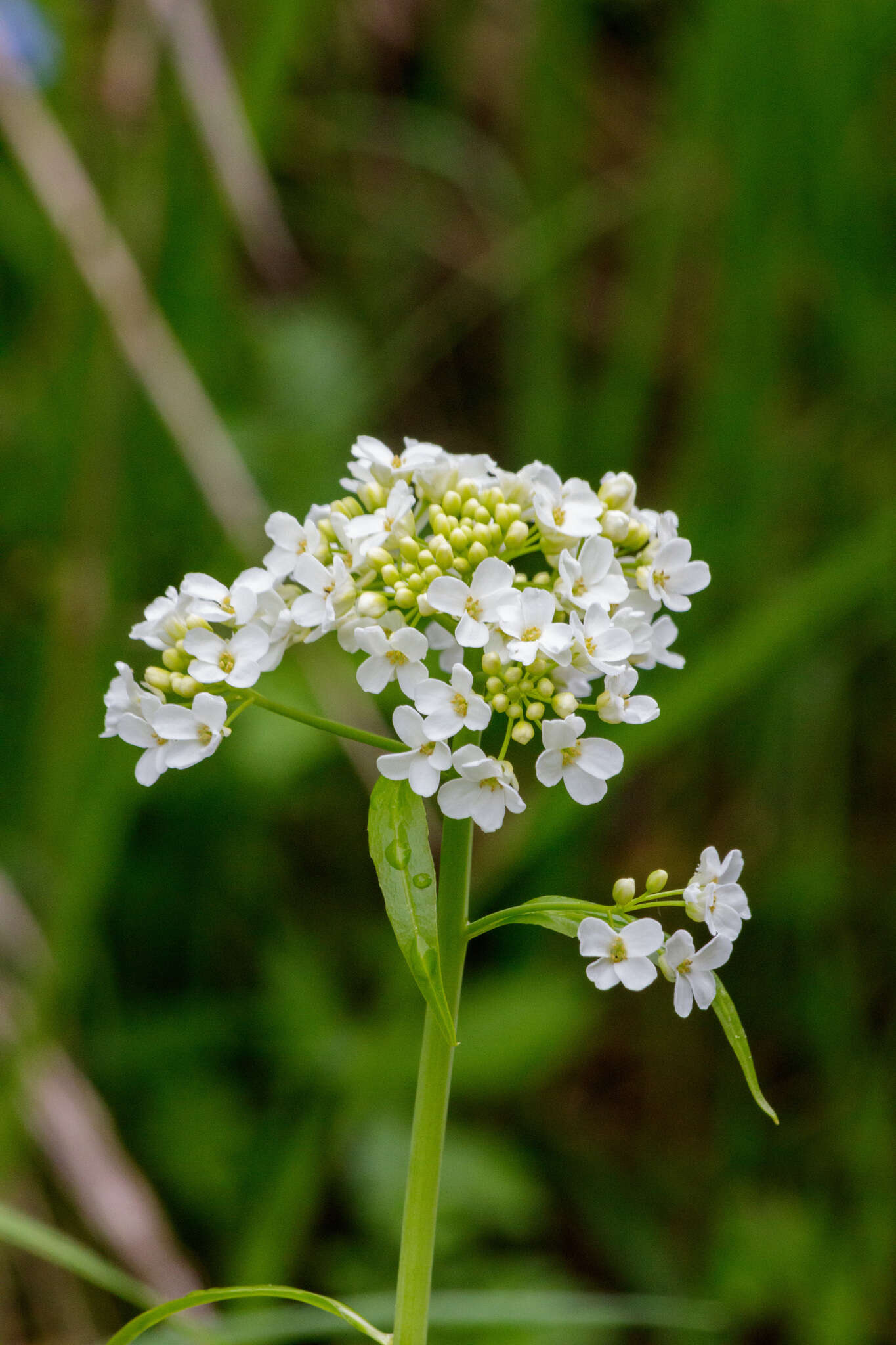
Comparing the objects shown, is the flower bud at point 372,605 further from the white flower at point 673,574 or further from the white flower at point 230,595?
the white flower at point 673,574

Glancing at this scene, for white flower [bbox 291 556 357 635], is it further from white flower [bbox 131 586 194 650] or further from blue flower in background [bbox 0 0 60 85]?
blue flower in background [bbox 0 0 60 85]

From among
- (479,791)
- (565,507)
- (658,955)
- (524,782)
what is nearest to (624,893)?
(658,955)

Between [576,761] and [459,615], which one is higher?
[459,615]

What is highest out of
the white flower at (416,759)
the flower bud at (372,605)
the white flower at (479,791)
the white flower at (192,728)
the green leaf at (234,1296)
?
the flower bud at (372,605)

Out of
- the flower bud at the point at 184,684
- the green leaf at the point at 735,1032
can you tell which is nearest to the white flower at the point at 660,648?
the green leaf at the point at 735,1032

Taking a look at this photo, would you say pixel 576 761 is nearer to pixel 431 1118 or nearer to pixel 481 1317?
pixel 431 1118

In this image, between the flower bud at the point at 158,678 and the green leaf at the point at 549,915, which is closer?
the green leaf at the point at 549,915

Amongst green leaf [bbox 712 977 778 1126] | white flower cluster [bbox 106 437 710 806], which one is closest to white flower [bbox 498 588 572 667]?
white flower cluster [bbox 106 437 710 806]
